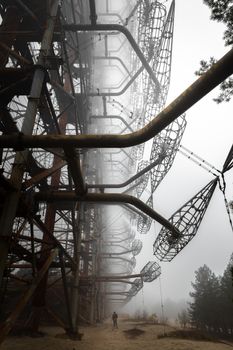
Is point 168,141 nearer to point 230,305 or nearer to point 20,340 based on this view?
point 20,340

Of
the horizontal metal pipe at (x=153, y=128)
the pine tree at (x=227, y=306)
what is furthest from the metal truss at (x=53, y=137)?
the pine tree at (x=227, y=306)

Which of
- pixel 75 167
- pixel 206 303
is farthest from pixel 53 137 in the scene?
pixel 206 303

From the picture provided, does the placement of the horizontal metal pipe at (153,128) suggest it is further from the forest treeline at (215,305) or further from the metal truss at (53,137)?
the forest treeline at (215,305)

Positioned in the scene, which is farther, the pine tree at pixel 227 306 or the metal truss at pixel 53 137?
the pine tree at pixel 227 306

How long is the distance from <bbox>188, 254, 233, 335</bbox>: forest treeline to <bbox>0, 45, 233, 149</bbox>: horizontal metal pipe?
38865 mm

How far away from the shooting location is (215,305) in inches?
1652

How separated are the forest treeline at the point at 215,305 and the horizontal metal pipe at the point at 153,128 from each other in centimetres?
3886

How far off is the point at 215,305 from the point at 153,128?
4409 cm

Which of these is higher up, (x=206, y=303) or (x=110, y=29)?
(x=110, y=29)

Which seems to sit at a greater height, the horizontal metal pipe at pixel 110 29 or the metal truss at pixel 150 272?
the horizontal metal pipe at pixel 110 29

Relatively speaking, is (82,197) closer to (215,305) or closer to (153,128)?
(153,128)

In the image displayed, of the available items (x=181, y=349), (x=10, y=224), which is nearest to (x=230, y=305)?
(x=181, y=349)

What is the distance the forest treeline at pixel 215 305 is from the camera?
40531 millimetres

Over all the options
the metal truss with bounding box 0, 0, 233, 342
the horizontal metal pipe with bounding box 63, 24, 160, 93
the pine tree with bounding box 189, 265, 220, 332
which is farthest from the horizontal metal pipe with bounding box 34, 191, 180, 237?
the pine tree with bounding box 189, 265, 220, 332
